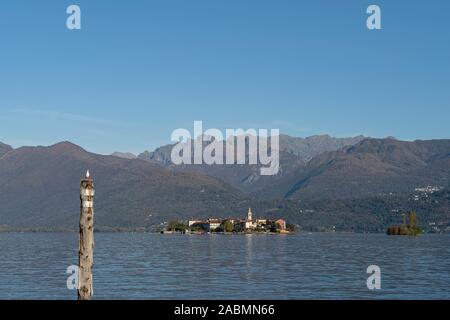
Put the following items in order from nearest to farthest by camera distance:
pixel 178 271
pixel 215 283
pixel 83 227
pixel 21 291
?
pixel 83 227 < pixel 21 291 < pixel 215 283 < pixel 178 271

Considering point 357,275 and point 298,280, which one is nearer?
point 298,280

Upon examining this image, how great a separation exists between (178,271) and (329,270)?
21366mm

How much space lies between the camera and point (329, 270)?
103125mm
